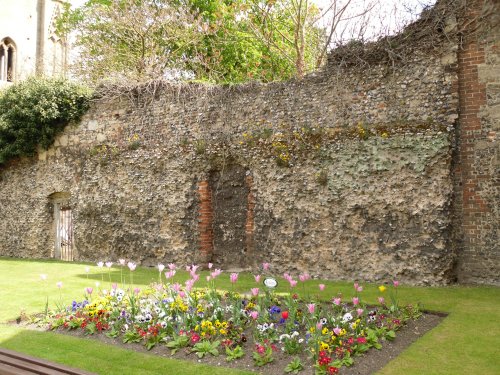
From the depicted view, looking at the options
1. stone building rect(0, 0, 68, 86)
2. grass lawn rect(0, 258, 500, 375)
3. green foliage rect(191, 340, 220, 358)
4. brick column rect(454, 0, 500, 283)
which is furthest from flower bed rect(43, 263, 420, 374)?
stone building rect(0, 0, 68, 86)

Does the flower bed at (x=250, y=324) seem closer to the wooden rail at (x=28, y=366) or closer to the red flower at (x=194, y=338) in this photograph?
the red flower at (x=194, y=338)

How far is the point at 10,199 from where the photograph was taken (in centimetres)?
1535

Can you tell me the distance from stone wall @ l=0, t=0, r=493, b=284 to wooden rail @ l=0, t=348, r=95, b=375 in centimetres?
578

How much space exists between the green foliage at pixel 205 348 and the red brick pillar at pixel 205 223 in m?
5.88

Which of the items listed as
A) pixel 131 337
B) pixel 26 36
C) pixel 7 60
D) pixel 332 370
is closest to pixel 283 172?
pixel 131 337

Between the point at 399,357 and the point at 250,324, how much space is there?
1896 mm

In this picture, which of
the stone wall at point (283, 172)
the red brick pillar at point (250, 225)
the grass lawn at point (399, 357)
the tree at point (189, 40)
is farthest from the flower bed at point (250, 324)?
the tree at point (189, 40)

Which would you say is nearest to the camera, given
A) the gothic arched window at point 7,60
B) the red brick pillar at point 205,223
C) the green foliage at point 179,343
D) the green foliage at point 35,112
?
the green foliage at point 179,343

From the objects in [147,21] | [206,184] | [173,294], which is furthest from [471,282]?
[147,21]

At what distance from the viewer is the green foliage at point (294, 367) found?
461 centimetres

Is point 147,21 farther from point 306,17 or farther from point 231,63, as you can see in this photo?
point 306,17

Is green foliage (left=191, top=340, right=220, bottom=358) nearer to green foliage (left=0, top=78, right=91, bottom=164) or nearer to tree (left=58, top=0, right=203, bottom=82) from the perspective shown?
green foliage (left=0, top=78, right=91, bottom=164)

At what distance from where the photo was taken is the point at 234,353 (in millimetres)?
5055

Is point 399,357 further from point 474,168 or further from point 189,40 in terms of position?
point 189,40
